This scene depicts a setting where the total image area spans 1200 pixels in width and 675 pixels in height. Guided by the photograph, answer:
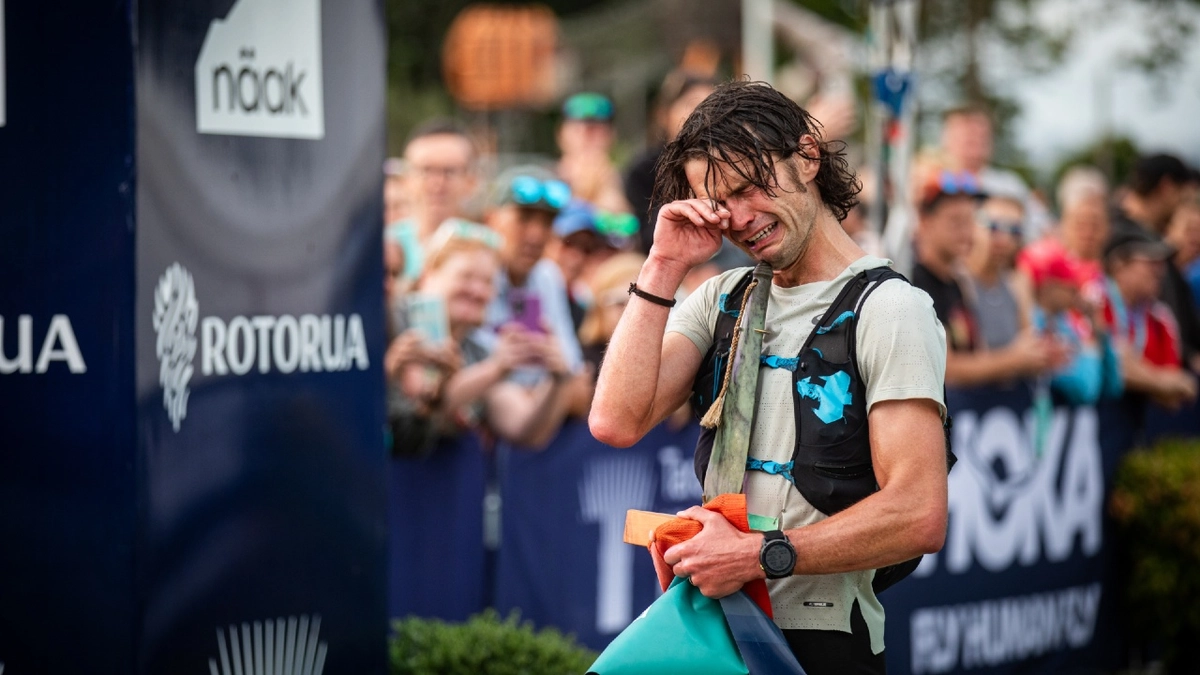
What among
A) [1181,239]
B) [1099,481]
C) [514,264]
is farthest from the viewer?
[1181,239]

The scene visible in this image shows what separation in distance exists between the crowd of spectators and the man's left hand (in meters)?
2.41

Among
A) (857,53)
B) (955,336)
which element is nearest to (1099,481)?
(955,336)

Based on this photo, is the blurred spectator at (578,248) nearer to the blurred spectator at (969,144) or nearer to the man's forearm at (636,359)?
the blurred spectator at (969,144)

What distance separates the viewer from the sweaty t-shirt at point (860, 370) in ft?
9.43

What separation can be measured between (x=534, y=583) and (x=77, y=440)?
10.1 feet

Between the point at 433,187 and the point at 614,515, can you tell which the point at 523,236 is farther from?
the point at 614,515

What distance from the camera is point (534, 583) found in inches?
249

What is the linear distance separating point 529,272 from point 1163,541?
413 centimetres

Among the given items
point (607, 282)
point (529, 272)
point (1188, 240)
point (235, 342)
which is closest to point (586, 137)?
point (529, 272)

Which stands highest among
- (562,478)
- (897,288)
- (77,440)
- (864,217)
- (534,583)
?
(864,217)

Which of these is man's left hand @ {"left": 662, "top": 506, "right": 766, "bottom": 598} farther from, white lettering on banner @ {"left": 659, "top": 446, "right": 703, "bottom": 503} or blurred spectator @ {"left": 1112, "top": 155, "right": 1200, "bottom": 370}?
blurred spectator @ {"left": 1112, "top": 155, "right": 1200, "bottom": 370}

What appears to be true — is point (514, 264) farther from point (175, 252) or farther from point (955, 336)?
point (175, 252)

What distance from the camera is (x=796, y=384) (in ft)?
9.88

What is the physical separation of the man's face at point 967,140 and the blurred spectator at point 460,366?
4.94 m
